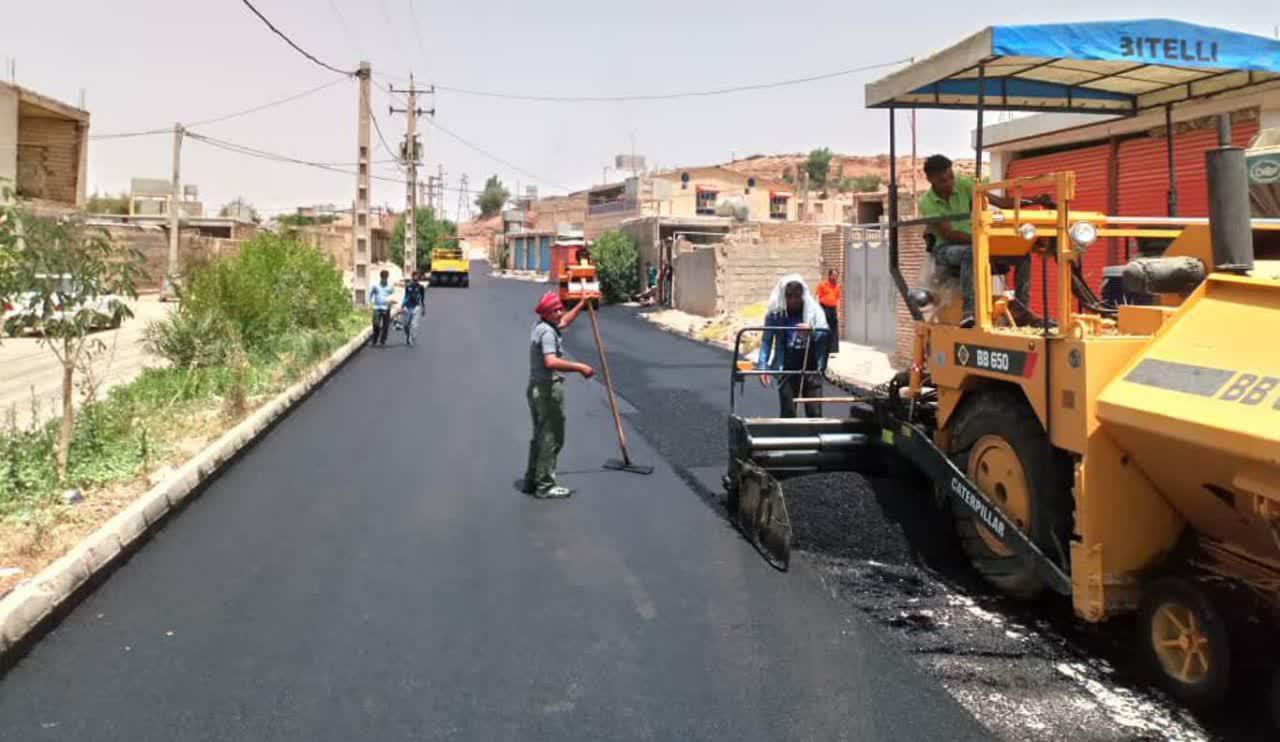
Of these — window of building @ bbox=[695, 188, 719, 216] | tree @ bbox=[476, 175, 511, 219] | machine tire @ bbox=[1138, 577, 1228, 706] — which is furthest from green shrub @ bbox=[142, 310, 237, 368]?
tree @ bbox=[476, 175, 511, 219]

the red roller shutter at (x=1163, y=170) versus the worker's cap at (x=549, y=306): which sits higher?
the red roller shutter at (x=1163, y=170)

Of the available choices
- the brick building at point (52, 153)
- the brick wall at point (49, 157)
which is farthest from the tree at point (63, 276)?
the brick wall at point (49, 157)

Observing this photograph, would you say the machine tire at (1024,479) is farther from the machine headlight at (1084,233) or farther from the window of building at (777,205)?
the window of building at (777,205)

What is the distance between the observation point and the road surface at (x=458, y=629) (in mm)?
4152

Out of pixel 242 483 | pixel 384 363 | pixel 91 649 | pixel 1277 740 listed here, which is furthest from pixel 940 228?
pixel 384 363

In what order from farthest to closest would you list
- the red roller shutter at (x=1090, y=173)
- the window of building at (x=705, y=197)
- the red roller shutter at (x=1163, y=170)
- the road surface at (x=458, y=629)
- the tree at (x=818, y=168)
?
the tree at (x=818, y=168) < the window of building at (x=705, y=197) < the red roller shutter at (x=1090, y=173) < the red roller shutter at (x=1163, y=170) < the road surface at (x=458, y=629)

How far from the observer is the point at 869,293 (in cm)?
2142

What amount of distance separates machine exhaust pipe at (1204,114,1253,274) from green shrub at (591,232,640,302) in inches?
1569

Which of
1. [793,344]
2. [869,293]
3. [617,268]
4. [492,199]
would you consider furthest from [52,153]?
[492,199]

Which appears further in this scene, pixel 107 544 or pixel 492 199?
pixel 492 199

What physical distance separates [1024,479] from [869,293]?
16.9 metres

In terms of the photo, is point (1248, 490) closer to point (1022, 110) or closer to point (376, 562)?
point (1022, 110)

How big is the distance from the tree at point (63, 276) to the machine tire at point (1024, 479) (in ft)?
19.1

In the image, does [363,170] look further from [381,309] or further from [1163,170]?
[1163,170]
